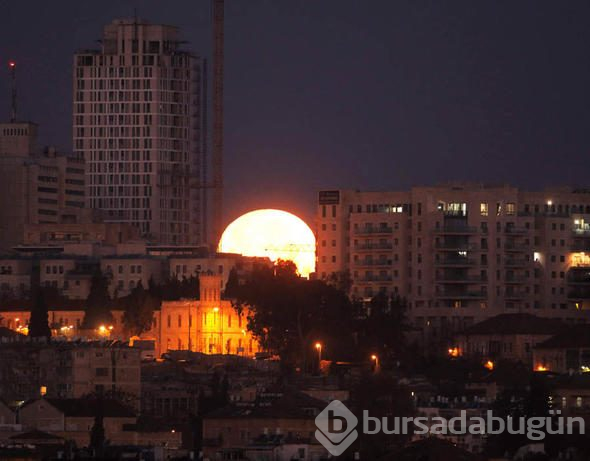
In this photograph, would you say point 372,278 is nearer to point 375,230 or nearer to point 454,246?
point 375,230

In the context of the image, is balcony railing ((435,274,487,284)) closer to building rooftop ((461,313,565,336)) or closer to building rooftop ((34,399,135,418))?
building rooftop ((461,313,565,336))

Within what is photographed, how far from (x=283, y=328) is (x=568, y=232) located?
20.8 meters

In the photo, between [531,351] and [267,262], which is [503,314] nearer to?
[531,351]

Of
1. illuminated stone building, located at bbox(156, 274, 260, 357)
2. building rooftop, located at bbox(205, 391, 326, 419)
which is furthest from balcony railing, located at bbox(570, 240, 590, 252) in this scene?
building rooftop, located at bbox(205, 391, 326, 419)

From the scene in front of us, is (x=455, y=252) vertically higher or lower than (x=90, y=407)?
higher

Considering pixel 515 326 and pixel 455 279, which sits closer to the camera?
pixel 515 326

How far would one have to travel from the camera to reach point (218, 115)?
192000 millimetres

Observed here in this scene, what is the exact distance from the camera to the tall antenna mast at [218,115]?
191875mm

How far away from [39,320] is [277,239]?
2692 cm

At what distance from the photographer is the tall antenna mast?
192m

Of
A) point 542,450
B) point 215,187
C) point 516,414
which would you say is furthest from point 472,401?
point 215,187

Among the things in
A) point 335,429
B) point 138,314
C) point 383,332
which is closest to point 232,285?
point 138,314

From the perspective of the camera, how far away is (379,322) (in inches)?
5625

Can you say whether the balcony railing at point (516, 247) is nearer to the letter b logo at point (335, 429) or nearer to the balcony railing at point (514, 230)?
the balcony railing at point (514, 230)
